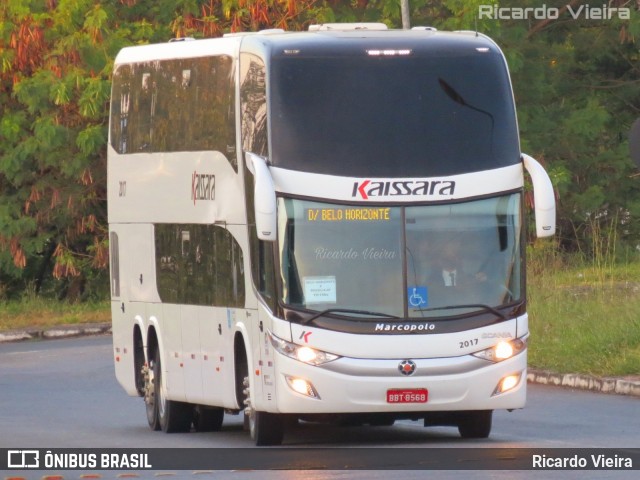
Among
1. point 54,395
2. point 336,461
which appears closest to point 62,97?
point 54,395

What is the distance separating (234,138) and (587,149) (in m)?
31.0

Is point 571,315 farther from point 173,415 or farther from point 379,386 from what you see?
point 379,386

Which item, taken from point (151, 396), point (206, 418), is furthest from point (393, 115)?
point (151, 396)

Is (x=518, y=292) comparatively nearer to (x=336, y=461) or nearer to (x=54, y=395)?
(x=336, y=461)

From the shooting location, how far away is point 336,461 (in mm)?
14547

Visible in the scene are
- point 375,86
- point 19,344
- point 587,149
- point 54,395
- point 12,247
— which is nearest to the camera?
point 375,86

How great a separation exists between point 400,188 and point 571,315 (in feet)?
37.1

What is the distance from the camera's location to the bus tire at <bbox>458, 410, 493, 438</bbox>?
16922mm

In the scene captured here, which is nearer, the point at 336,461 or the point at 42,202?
the point at 336,461

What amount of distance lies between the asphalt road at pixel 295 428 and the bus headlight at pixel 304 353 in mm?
981

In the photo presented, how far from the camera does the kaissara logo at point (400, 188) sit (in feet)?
53.0

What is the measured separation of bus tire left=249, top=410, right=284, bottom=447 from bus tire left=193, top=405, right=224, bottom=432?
3.27 m

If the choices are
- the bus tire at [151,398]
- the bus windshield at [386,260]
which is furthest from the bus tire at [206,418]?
the bus windshield at [386,260]

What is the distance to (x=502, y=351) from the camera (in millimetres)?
16094
